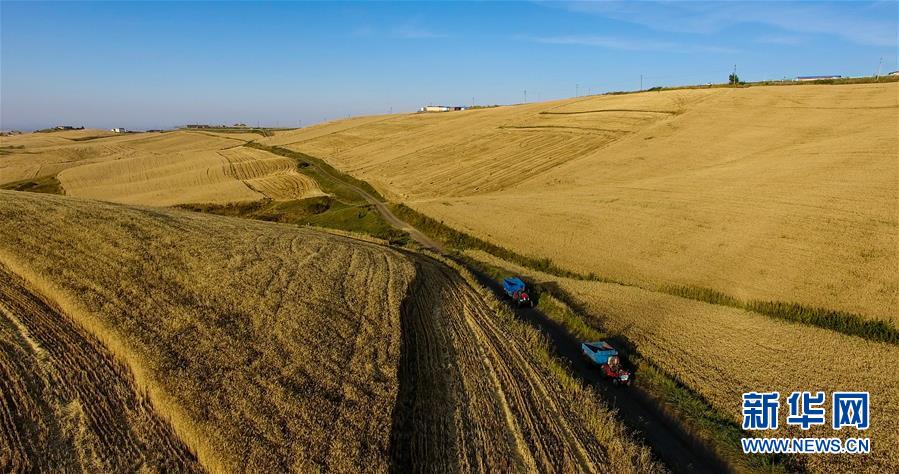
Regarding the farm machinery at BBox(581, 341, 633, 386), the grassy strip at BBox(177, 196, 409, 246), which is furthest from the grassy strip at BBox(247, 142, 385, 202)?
the farm machinery at BBox(581, 341, 633, 386)

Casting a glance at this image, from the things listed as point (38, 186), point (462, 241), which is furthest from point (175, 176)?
point (462, 241)

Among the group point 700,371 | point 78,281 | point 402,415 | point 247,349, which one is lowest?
point 700,371

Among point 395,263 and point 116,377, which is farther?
point 395,263

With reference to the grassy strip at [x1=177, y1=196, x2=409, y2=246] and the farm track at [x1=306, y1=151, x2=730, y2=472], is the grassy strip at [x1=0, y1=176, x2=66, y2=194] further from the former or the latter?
the farm track at [x1=306, y1=151, x2=730, y2=472]

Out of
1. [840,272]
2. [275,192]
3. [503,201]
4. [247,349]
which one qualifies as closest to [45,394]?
[247,349]

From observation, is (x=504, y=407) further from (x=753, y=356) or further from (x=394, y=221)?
(x=394, y=221)

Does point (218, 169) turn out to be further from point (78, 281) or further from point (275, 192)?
point (78, 281)
